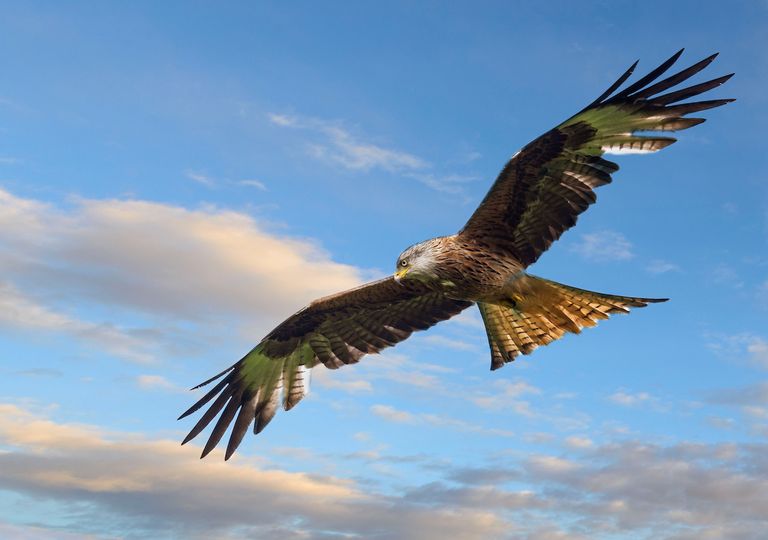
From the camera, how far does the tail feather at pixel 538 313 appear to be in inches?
385

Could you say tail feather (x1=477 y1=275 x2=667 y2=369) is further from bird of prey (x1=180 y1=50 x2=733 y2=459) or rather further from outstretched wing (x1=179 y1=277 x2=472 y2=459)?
outstretched wing (x1=179 y1=277 x2=472 y2=459)

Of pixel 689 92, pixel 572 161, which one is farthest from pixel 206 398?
pixel 689 92

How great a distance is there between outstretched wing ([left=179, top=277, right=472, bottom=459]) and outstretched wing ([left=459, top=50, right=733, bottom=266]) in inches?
63.6

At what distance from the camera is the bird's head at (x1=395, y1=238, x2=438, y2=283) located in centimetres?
973

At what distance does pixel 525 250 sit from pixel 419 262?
3.79ft

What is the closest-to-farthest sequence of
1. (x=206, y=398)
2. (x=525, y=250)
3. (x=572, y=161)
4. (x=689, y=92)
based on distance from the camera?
(x=689, y=92) < (x=572, y=161) < (x=525, y=250) < (x=206, y=398)

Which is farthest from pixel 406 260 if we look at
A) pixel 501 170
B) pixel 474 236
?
pixel 501 170

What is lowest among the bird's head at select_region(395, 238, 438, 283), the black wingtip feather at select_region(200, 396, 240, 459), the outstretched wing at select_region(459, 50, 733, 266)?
the black wingtip feather at select_region(200, 396, 240, 459)

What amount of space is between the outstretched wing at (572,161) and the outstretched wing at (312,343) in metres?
1.62

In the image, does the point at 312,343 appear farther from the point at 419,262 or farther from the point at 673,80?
the point at 673,80

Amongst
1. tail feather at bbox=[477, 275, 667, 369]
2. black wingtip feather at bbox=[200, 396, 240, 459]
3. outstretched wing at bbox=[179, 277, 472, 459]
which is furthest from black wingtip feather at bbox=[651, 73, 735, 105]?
black wingtip feather at bbox=[200, 396, 240, 459]

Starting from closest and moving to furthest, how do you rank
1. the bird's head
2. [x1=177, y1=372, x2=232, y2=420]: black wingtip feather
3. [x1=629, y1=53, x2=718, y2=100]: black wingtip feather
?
[x1=629, y1=53, x2=718, y2=100]: black wingtip feather
the bird's head
[x1=177, y1=372, x2=232, y2=420]: black wingtip feather

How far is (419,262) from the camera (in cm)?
981

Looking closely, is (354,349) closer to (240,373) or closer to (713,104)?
(240,373)
